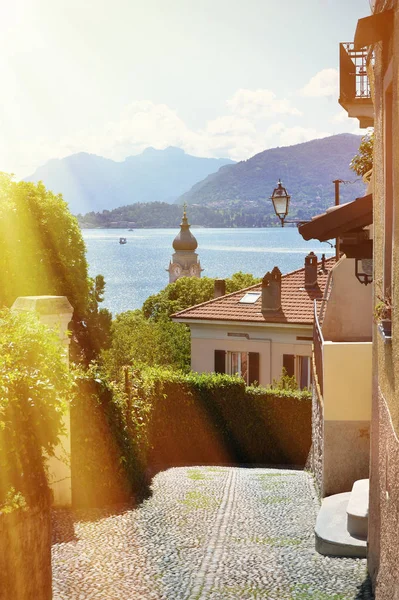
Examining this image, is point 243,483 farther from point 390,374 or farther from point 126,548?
point 390,374

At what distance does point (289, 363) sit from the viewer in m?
29.6

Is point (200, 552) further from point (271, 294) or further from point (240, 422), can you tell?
point (271, 294)

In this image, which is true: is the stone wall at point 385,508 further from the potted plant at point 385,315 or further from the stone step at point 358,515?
the stone step at point 358,515

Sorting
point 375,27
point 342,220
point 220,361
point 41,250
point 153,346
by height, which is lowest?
point 153,346

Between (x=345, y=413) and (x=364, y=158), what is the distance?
177 inches

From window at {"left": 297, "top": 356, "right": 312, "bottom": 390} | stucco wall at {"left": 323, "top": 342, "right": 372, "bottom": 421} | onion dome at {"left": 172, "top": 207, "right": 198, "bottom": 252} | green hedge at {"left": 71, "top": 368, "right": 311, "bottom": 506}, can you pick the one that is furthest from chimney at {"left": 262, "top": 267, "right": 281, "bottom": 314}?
onion dome at {"left": 172, "top": 207, "right": 198, "bottom": 252}

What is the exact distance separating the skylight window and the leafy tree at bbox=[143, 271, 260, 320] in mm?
38078

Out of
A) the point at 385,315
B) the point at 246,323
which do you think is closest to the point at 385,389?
the point at 385,315

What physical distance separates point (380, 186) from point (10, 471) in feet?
12.8

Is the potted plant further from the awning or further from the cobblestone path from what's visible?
the cobblestone path

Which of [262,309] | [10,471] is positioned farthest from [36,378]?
[262,309]

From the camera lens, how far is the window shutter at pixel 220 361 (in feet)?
102

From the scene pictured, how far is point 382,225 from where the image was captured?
695 cm

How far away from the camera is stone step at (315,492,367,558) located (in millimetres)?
9789
